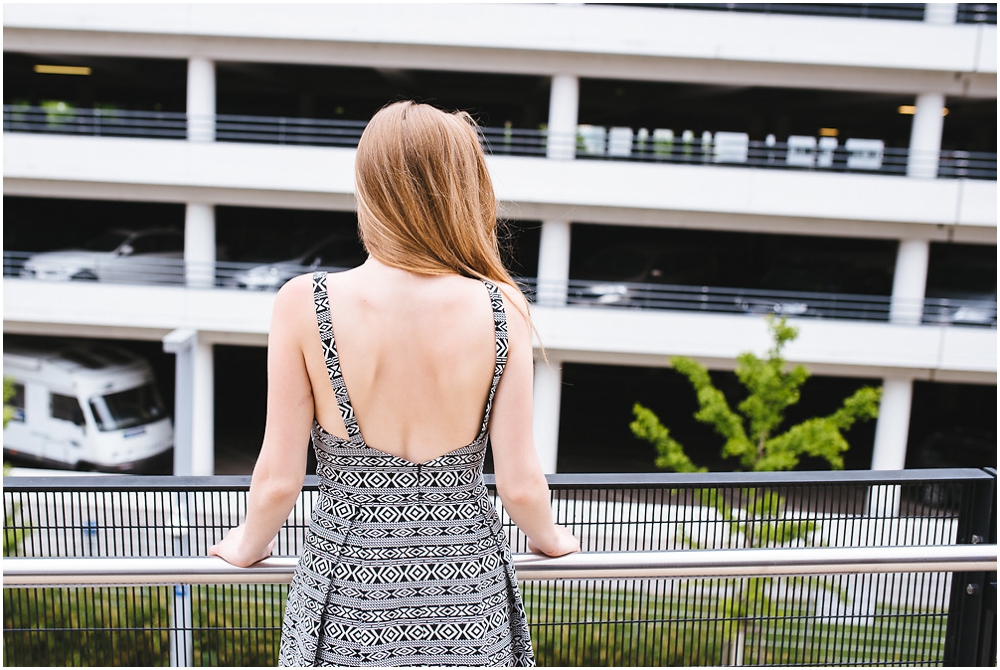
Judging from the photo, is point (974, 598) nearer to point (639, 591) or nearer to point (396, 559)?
point (639, 591)

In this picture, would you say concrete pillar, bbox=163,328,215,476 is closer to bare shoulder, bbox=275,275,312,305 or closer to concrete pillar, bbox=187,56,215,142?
concrete pillar, bbox=187,56,215,142

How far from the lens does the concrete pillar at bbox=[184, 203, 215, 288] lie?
50.1 ft

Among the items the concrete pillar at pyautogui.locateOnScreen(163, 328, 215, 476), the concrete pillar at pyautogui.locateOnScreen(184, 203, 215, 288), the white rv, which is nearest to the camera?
the concrete pillar at pyautogui.locateOnScreen(163, 328, 215, 476)

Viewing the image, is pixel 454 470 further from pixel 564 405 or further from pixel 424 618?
pixel 564 405

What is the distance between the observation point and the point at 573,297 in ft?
54.4

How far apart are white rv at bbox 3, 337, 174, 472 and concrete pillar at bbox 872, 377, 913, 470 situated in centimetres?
1382

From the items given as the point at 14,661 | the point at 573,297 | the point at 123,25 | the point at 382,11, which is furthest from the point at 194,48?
the point at 14,661

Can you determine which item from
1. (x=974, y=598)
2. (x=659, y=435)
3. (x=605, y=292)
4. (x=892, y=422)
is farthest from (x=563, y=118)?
(x=974, y=598)

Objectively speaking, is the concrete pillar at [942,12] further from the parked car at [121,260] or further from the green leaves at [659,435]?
the parked car at [121,260]

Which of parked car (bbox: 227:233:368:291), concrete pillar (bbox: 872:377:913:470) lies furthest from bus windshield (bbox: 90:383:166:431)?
concrete pillar (bbox: 872:377:913:470)

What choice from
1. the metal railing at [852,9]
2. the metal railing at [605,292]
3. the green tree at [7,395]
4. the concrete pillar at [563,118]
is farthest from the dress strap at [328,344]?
the metal railing at [852,9]

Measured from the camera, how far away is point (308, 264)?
54.2 ft

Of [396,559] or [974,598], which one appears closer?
[396,559]

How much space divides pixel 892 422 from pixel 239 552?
52.7ft
